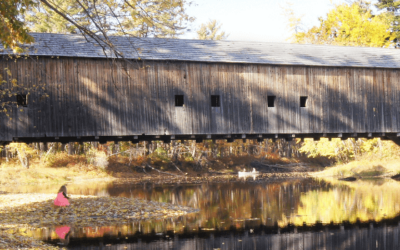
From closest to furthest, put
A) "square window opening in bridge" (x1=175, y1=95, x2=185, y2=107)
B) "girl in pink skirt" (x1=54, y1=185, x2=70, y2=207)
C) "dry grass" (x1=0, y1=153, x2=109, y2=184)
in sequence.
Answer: "girl in pink skirt" (x1=54, y1=185, x2=70, y2=207)
"square window opening in bridge" (x1=175, y1=95, x2=185, y2=107)
"dry grass" (x1=0, y1=153, x2=109, y2=184)

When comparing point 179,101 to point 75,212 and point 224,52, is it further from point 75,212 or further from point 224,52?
point 75,212

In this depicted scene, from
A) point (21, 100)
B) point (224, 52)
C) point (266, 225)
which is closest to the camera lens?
point (266, 225)

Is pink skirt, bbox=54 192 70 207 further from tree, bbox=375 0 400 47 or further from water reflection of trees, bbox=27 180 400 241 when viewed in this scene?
tree, bbox=375 0 400 47

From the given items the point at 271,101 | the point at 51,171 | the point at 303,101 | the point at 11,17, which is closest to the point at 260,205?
the point at 271,101

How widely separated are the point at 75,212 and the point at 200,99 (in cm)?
610

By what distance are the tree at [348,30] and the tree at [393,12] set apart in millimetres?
2924

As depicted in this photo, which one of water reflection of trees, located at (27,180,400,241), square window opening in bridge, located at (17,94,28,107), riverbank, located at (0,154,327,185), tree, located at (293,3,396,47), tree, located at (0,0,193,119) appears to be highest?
tree, located at (293,3,396,47)

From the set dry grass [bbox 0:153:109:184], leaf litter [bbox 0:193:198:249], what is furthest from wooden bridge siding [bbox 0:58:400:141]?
dry grass [bbox 0:153:109:184]

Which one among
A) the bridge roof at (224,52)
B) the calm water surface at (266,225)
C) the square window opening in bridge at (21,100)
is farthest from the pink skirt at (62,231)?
the bridge roof at (224,52)

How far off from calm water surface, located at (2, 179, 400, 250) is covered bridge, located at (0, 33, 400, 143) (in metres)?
2.76

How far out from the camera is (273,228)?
1250cm

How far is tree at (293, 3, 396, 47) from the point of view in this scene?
32.7 m

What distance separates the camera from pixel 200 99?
16375 millimetres

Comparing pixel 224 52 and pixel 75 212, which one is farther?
pixel 224 52
